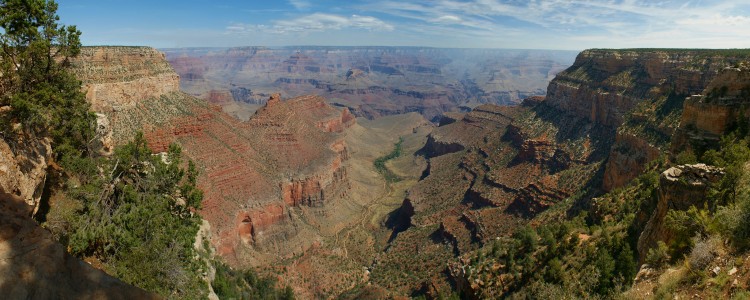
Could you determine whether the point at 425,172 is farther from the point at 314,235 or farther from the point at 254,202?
the point at 254,202

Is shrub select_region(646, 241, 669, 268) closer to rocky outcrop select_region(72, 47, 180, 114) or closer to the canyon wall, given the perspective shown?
the canyon wall

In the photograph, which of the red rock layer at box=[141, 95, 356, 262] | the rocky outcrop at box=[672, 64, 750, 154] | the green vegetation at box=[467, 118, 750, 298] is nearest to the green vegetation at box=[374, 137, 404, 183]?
the red rock layer at box=[141, 95, 356, 262]

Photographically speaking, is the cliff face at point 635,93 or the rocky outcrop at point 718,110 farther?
the cliff face at point 635,93

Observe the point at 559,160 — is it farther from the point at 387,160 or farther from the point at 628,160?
the point at 387,160

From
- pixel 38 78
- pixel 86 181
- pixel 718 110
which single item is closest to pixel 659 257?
pixel 718 110

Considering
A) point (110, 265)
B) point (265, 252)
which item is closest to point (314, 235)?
point (265, 252)

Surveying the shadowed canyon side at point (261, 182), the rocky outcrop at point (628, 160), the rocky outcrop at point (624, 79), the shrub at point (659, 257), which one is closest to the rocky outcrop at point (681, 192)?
the shrub at point (659, 257)

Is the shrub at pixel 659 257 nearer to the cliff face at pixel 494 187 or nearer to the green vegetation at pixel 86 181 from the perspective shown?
the green vegetation at pixel 86 181
